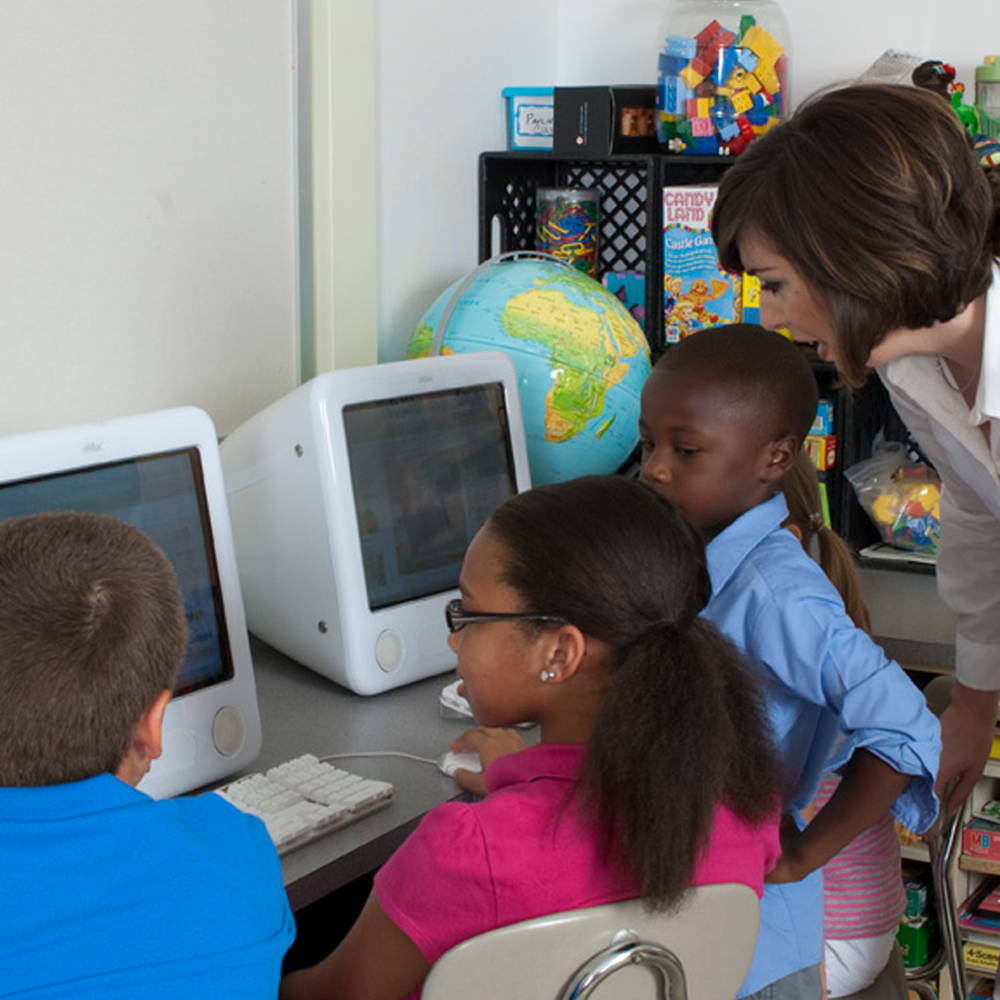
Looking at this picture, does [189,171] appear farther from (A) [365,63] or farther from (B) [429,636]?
(B) [429,636]

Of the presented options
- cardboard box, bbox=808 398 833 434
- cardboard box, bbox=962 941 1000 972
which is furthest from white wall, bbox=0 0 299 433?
cardboard box, bbox=962 941 1000 972

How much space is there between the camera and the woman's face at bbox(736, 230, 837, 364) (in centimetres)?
134

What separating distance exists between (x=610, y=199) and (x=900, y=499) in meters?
0.76

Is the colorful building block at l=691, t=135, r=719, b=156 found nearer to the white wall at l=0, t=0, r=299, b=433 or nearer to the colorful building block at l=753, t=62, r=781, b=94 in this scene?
the colorful building block at l=753, t=62, r=781, b=94

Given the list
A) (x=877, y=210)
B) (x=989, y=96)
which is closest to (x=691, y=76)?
(x=989, y=96)

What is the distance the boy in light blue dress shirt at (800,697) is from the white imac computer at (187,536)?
47cm

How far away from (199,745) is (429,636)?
40cm

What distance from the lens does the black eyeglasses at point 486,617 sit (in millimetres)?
1098

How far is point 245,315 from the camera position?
7.04 feet

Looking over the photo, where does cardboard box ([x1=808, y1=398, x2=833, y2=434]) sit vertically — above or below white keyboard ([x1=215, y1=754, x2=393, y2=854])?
above

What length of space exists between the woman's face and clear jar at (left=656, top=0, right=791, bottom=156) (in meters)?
1.10

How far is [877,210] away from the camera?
1277mm

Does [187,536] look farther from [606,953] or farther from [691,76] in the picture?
[691,76]

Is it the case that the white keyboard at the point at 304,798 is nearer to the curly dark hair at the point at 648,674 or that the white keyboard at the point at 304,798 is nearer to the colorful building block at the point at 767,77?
the curly dark hair at the point at 648,674
